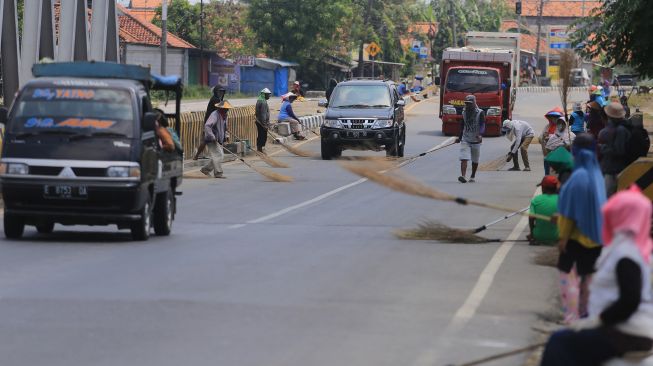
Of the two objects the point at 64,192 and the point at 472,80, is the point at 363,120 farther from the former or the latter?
the point at 64,192

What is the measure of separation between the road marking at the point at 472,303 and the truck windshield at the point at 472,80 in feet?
94.7

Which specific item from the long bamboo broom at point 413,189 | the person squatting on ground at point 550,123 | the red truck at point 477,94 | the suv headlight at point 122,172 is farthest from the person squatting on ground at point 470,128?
the red truck at point 477,94

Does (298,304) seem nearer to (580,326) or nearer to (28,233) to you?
(580,326)

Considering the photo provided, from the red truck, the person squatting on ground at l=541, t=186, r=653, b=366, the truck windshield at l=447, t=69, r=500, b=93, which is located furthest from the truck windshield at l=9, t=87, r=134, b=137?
the truck windshield at l=447, t=69, r=500, b=93

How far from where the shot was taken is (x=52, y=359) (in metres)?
8.90

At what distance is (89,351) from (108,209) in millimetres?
6967

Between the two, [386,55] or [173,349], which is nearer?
[173,349]

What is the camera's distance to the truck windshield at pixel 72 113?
1623cm

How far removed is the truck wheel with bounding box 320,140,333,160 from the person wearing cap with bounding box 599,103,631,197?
19.1m

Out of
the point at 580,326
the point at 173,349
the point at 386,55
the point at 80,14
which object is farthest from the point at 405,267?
the point at 386,55

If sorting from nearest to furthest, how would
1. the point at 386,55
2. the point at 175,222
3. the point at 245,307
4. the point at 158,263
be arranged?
the point at 245,307 → the point at 158,263 → the point at 175,222 → the point at 386,55

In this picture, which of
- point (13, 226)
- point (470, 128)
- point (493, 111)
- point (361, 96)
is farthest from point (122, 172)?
point (493, 111)

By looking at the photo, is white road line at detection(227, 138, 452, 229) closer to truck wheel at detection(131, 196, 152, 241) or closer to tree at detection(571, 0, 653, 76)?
truck wheel at detection(131, 196, 152, 241)

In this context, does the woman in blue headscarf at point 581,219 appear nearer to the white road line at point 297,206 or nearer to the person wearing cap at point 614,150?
the person wearing cap at point 614,150
